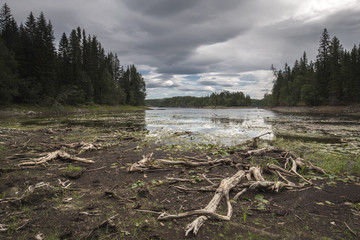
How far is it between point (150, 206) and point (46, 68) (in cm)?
6055

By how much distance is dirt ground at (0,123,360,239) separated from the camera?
3.59 m

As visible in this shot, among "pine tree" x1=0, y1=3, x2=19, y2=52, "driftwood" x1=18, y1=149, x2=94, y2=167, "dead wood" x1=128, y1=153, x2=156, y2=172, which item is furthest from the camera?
"pine tree" x1=0, y1=3, x2=19, y2=52

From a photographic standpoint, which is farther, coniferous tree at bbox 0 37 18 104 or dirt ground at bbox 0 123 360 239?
coniferous tree at bbox 0 37 18 104

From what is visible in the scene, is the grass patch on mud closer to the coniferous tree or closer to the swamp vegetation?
the swamp vegetation

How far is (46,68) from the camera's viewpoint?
167 ft

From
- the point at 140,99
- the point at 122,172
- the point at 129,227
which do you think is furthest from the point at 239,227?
the point at 140,99

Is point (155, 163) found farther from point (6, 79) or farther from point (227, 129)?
point (6, 79)

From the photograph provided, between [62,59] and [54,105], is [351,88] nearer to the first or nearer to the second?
[54,105]

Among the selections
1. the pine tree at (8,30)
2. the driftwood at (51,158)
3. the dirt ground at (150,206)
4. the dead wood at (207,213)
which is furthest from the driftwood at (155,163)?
the pine tree at (8,30)

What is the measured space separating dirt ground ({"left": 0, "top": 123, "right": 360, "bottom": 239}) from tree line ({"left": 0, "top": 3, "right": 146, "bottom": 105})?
4355 centimetres

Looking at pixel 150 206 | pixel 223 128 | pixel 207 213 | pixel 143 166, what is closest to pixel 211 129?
pixel 223 128

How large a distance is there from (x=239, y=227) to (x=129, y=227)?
222cm

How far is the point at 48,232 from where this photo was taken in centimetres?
350

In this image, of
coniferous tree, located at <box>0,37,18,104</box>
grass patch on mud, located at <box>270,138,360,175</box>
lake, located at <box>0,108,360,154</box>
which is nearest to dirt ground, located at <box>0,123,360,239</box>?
grass patch on mud, located at <box>270,138,360,175</box>
